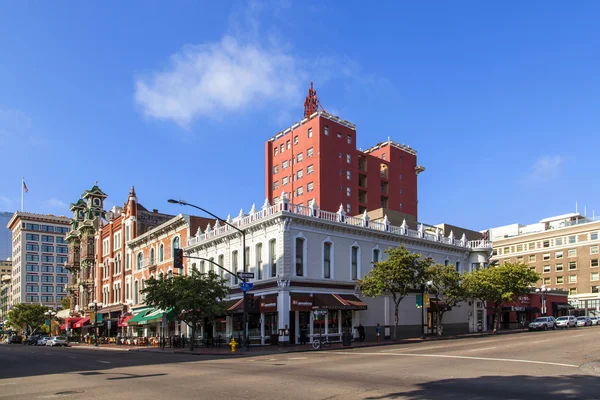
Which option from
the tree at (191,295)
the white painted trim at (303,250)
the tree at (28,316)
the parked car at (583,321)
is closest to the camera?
the tree at (191,295)

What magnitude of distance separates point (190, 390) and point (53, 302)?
15169 centimetres

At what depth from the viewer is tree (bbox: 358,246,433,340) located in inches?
1613

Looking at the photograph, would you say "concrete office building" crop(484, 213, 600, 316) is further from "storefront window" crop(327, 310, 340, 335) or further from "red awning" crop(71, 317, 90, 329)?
"red awning" crop(71, 317, 90, 329)

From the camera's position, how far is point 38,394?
15422 millimetres

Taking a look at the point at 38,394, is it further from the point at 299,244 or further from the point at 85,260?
the point at 85,260

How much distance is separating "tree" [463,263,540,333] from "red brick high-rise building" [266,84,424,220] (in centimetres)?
2655

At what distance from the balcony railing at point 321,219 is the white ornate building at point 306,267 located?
0.27 feet

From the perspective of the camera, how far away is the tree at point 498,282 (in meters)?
49.2

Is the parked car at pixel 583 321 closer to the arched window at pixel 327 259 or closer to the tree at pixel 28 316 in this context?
the arched window at pixel 327 259

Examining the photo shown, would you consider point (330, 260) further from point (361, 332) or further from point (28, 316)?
point (28, 316)

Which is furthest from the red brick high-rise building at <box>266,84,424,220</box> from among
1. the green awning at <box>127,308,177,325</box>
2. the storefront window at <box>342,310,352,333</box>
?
the storefront window at <box>342,310,352,333</box>

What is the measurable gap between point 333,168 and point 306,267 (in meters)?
36.0

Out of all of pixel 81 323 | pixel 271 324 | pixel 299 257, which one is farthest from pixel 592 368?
pixel 81 323

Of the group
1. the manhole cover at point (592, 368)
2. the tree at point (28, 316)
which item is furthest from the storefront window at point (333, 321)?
the tree at point (28, 316)
